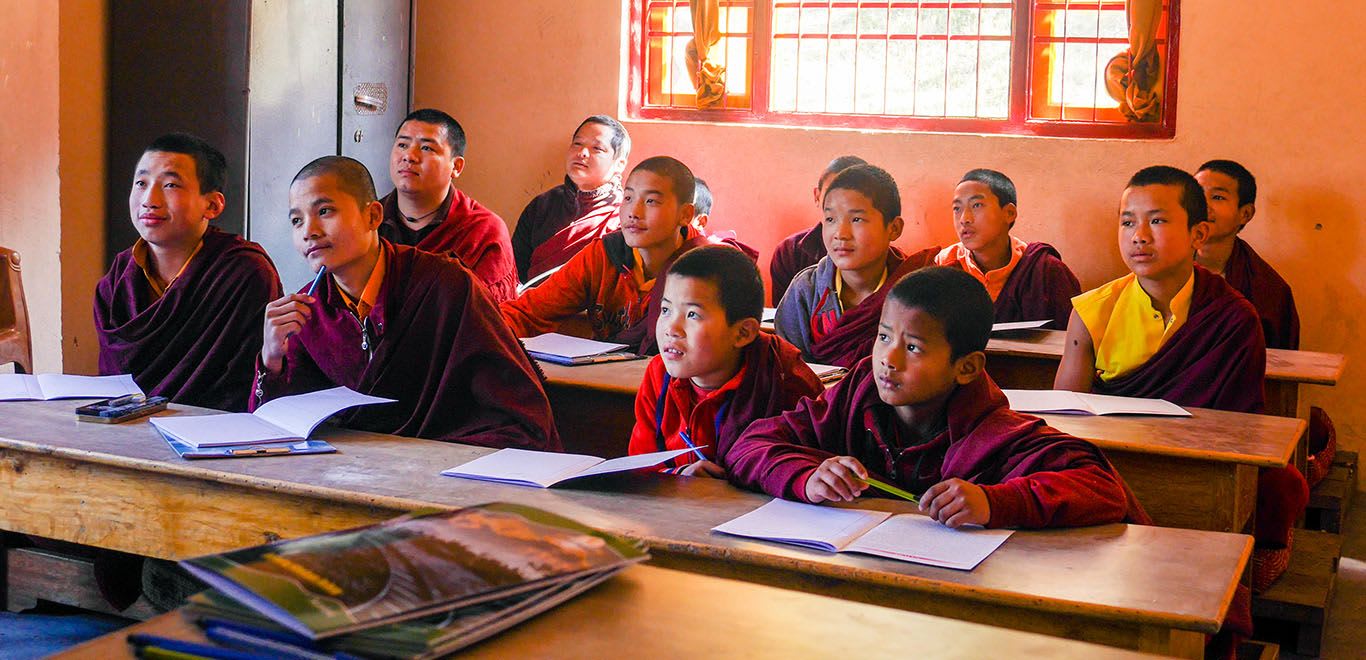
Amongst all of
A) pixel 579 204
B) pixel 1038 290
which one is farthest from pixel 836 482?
pixel 579 204

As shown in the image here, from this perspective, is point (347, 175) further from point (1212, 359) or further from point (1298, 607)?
point (1298, 607)

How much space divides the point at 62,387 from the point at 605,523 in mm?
1458

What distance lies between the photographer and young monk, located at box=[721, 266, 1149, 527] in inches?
73.0

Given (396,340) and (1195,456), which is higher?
(396,340)

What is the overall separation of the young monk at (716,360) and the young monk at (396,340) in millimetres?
406

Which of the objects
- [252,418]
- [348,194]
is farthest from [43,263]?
[252,418]

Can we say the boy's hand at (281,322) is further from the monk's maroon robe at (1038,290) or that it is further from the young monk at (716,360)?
the monk's maroon robe at (1038,290)

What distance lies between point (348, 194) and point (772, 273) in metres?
3.08

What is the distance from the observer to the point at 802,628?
1077mm

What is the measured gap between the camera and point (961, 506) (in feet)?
5.55

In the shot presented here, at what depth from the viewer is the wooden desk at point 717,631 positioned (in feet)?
3.24

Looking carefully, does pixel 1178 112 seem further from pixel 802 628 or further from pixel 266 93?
pixel 802 628

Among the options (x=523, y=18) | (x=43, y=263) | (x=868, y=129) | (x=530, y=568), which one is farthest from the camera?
(x=523, y=18)

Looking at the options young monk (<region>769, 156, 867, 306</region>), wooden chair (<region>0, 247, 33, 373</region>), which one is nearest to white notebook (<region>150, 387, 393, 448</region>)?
wooden chair (<region>0, 247, 33, 373</region>)
